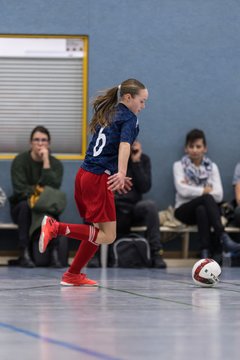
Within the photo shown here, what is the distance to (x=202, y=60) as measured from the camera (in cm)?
1128

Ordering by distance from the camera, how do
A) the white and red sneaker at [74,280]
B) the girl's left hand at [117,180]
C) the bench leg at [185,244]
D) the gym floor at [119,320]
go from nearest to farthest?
the gym floor at [119,320]
the girl's left hand at [117,180]
the white and red sneaker at [74,280]
the bench leg at [185,244]

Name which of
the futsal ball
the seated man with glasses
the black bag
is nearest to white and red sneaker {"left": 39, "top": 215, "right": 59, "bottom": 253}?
the futsal ball

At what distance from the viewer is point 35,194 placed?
10.3m

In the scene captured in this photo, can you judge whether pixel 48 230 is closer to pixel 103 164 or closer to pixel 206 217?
pixel 103 164

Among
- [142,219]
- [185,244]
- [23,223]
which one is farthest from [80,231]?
[185,244]

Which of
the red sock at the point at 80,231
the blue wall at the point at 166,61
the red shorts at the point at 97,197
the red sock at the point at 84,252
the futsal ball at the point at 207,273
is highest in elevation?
the blue wall at the point at 166,61

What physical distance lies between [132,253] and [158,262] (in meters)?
0.31

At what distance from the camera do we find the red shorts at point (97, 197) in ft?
22.9

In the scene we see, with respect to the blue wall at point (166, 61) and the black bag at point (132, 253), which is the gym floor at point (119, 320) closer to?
the black bag at point (132, 253)

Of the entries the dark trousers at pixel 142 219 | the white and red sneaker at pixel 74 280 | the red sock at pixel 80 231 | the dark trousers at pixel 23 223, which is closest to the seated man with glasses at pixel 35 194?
the dark trousers at pixel 23 223

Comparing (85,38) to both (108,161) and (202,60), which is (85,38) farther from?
(108,161)

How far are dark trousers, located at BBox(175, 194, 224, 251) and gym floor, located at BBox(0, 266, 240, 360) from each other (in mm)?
2261

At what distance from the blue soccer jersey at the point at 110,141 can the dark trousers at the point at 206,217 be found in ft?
11.6

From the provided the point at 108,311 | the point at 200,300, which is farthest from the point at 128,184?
the point at 108,311
